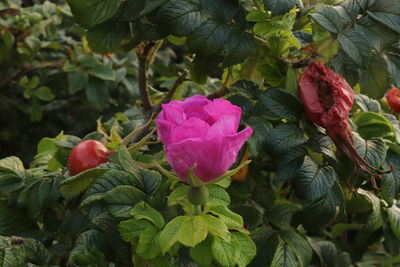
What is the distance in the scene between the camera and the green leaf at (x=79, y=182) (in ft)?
3.20

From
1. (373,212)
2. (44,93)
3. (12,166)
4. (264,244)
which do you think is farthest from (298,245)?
(44,93)

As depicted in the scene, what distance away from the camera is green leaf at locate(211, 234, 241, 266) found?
814 millimetres

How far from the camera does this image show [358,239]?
1.62 m

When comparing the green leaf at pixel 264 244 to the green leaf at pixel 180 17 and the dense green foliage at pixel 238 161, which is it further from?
the green leaf at pixel 180 17

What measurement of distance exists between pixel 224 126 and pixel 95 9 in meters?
0.46

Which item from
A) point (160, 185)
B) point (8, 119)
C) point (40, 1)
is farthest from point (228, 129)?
point (40, 1)

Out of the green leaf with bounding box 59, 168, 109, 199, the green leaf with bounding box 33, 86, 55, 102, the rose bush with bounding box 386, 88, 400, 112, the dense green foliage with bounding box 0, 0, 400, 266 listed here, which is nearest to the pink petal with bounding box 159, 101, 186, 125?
the dense green foliage with bounding box 0, 0, 400, 266

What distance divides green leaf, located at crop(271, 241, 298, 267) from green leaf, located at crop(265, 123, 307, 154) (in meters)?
0.18

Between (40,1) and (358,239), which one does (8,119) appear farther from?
(358,239)

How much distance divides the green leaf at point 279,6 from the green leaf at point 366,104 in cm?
29

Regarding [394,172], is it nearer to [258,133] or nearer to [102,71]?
[258,133]

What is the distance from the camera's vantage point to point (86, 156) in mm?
1095

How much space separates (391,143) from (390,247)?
0.42 m

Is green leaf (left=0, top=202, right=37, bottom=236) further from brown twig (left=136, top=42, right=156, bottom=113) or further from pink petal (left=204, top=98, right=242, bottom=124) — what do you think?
pink petal (left=204, top=98, right=242, bottom=124)
